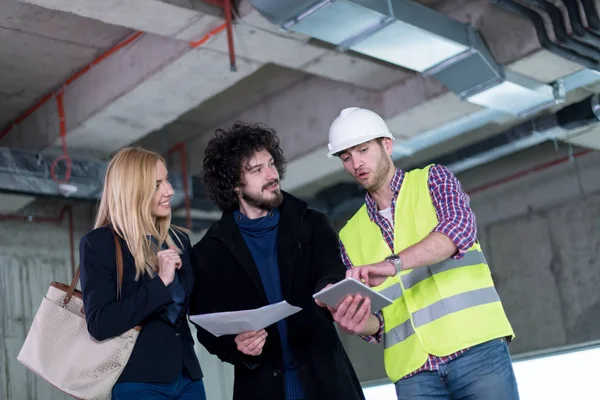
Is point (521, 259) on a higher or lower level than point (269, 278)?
higher

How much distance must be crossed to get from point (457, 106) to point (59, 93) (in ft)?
8.95

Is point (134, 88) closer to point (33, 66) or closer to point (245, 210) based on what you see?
point (33, 66)

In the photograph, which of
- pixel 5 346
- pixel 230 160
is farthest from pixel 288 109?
pixel 230 160

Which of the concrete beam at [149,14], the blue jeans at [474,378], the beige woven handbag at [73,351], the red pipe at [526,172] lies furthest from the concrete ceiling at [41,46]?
the red pipe at [526,172]

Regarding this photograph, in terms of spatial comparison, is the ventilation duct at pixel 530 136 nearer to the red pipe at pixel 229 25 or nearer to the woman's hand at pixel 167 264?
the red pipe at pixel 229 25

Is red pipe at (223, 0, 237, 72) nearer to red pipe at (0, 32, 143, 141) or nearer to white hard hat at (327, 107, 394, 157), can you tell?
red pipe at (0, 32, 143, 141)

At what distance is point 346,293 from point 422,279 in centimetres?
37

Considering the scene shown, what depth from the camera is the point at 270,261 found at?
8.71ft

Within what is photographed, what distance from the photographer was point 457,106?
5.44 meters

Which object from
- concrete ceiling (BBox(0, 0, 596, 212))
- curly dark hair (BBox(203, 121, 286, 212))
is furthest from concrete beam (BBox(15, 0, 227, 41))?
curly dark hair (BBox(203, 121, 286, 212))

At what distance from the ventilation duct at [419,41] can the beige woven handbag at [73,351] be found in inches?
71.5

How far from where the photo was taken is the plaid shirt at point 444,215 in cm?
229

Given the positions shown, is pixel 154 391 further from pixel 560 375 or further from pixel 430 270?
pixel 560 375

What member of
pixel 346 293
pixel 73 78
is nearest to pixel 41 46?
pixel 73 78
